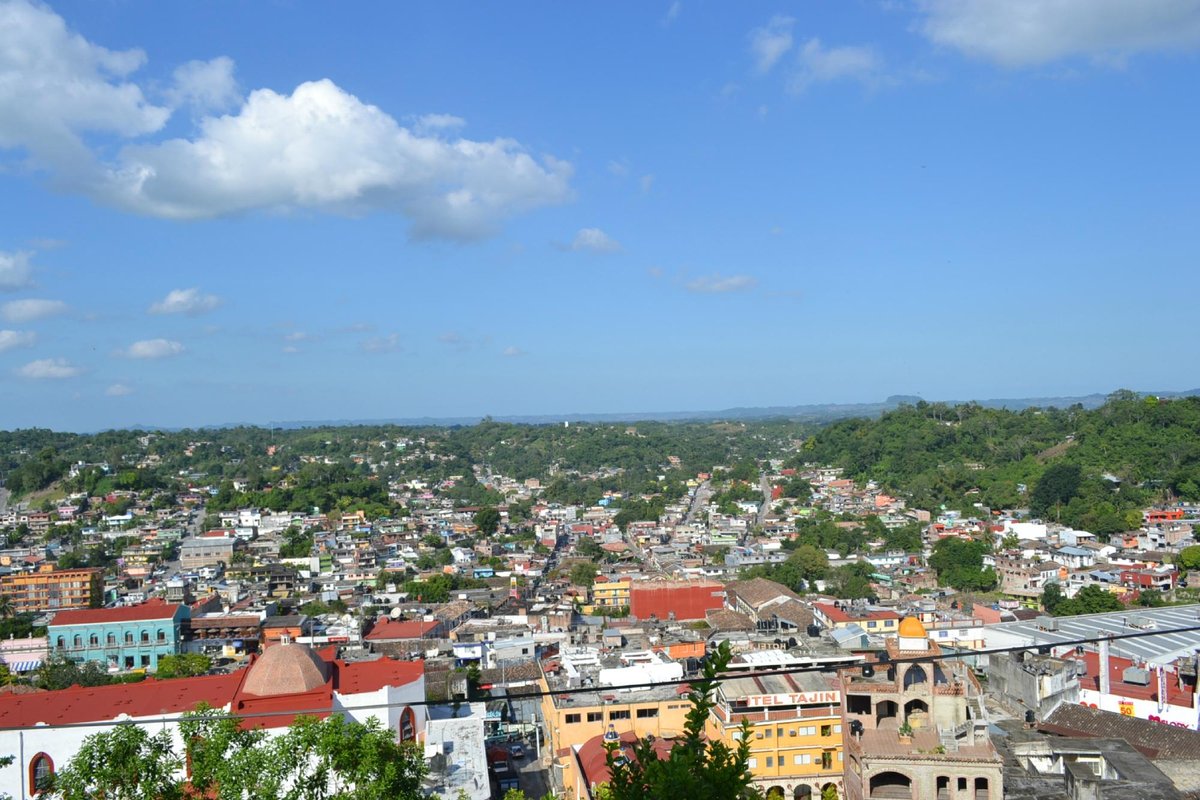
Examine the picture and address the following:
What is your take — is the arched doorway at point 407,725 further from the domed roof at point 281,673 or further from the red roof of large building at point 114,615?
the red roof of large building at point 114,615

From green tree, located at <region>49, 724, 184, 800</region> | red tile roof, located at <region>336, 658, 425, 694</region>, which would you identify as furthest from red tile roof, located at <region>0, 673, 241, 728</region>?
green tree, located at <region>49, 724, 184, 800</region>

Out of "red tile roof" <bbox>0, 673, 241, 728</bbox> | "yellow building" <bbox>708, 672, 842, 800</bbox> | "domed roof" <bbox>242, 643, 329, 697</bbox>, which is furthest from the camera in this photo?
"domed roof" <bbox>242, 643, 329, 697</bbox>

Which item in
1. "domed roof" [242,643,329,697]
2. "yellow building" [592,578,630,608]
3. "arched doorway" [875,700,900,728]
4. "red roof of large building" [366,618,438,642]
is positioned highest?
"domed roof" [242,643,329,697]

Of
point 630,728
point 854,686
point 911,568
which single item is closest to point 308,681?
point 630,728

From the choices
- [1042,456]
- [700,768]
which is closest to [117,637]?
[700,768]

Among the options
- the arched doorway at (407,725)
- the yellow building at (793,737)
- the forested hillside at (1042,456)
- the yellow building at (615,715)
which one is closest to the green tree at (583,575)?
the yellow building at (615,715)

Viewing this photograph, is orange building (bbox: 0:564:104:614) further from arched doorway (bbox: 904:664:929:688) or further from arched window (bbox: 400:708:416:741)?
arched doorway (bbox: 904:664:929:688)

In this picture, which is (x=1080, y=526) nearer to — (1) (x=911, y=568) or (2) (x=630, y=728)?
(1) (x=911, y=568)
